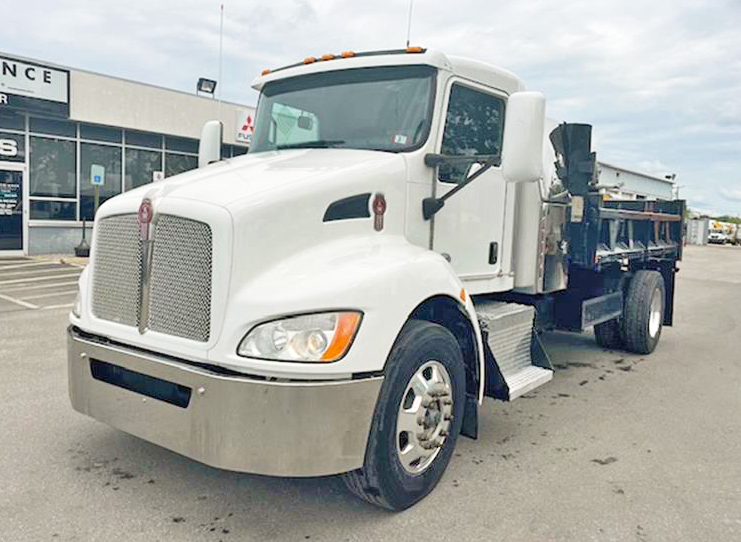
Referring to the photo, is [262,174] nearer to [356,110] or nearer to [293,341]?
[356,110]

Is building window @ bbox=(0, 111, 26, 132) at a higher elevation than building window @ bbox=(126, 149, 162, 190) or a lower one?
higher

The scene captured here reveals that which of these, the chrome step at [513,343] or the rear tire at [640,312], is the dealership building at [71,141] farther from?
the chrome step at [513,343]

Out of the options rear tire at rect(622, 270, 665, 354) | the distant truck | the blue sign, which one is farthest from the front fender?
the distant truck

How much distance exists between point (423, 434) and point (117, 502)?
1.70 m

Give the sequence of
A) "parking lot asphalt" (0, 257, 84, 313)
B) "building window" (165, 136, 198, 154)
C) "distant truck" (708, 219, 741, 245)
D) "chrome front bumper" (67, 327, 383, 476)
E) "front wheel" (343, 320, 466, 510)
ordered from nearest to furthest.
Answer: "chrome front bumper" (67, 327, 383, 476) < "front wheel" (343, 320, 466, 510) < "parking lot asphalt" (0, 257, 84, 313) < "building window" (165, 136, 198, 154) < "distant truck" (708, 219, 741, 245)

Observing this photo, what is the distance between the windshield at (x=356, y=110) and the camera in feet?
13.2

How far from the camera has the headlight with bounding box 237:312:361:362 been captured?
291 centimetres

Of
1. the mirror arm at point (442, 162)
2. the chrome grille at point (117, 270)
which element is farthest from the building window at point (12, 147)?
the mirror arm at point (442, 162)

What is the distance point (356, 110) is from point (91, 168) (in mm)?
15193

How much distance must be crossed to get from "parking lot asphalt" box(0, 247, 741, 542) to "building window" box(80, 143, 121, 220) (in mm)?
12864

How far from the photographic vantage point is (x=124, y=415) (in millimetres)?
3340

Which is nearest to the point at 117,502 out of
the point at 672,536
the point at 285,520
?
the point at 285,520

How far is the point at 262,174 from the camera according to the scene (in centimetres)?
358

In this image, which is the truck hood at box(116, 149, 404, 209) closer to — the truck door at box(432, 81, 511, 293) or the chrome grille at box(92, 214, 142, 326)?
the chrome grille at box(92, 214, 142, 326)
